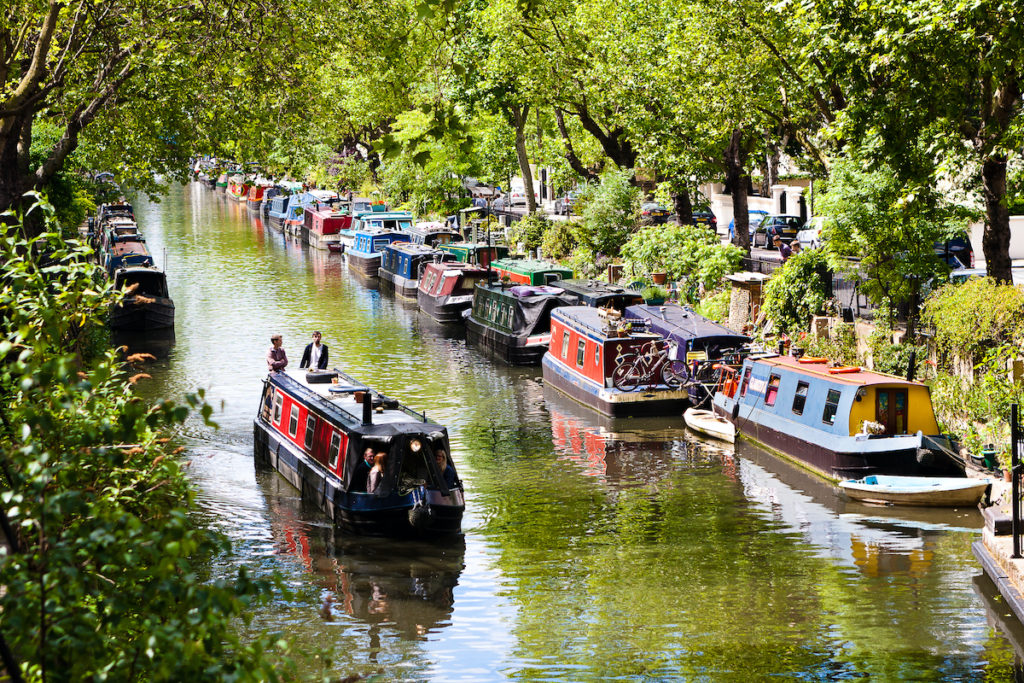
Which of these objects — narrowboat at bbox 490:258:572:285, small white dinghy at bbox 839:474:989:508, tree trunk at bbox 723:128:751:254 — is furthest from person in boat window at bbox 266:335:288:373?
tree trunk at bbox 723:128:751:254

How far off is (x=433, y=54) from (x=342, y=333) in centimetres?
3075

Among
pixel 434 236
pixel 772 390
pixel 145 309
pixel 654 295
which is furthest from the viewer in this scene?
pixel 434 236

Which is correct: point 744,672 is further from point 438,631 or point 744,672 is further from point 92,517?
point 92,517

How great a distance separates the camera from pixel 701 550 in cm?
1942

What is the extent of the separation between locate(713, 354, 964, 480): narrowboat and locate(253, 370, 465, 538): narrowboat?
7.63 meters

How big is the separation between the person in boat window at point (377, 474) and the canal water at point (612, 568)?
35.9 inches

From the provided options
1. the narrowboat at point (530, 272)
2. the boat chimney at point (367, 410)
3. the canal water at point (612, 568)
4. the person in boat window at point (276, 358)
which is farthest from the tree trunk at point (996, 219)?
the narrowboat at point (530, 272)

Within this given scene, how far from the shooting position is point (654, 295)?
35531 mm

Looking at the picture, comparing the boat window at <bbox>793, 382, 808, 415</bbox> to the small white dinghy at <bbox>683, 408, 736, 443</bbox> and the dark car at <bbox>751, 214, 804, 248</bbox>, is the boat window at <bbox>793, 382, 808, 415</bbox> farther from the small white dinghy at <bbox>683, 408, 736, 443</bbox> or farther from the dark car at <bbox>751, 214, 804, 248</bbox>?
the dark car at <bbox>751, 214, 804, 248</bbox>

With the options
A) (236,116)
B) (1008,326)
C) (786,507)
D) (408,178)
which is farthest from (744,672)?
(408,178)

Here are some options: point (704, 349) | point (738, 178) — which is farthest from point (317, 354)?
point (738, 178)

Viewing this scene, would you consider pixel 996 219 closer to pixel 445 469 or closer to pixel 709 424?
pixel 709 424

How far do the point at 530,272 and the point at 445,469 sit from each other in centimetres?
2090

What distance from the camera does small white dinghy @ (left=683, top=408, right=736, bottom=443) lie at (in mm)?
26359
